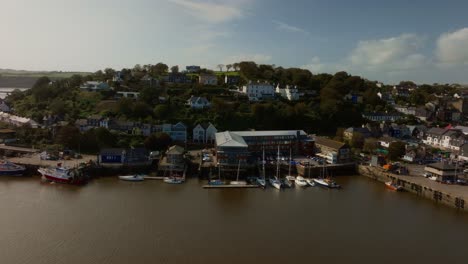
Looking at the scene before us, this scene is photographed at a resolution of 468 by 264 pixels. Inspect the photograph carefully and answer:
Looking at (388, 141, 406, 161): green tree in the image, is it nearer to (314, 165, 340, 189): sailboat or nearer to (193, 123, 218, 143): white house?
(314, 165, 340, 189): sailboat

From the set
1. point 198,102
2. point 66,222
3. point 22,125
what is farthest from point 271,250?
point 22,125

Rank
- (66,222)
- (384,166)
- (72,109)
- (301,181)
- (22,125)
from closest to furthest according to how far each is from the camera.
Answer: (66,222) → (301,181) → (384,166) → (22,125) → (72,109)

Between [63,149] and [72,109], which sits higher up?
[72,109]

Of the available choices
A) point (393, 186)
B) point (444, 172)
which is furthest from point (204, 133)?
point (444, 172)

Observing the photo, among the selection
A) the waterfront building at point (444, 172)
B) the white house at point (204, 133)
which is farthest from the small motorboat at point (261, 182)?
the waterfront building at point (444, 172)

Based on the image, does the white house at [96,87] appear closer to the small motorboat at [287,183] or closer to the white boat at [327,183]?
the small motorboat at [287,183]

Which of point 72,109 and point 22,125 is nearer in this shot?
point 22,125

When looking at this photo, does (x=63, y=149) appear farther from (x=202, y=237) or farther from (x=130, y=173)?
(x=202, y=237)

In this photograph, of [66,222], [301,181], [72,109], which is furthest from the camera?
[72,109]
